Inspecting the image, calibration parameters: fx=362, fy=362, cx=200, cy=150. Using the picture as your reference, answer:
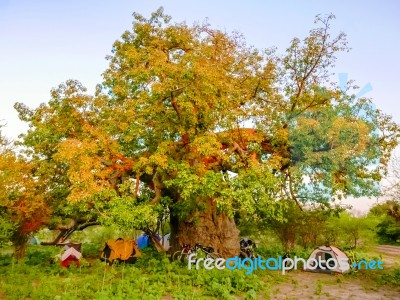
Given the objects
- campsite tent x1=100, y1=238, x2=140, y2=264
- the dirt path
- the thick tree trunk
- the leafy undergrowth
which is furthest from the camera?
the thick tree trunk

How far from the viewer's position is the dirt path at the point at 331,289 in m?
12.0

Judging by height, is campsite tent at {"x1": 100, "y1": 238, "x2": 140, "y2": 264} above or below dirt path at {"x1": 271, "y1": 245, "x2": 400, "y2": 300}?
above

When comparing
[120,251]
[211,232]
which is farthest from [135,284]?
[211,232]

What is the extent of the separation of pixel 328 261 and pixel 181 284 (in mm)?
8059

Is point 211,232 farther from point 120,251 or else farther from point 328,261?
point 328,261

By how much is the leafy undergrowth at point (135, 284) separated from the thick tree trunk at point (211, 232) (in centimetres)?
317

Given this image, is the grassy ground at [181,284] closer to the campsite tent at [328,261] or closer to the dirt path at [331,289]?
the dirt path at [331,289]

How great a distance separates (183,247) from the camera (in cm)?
1816

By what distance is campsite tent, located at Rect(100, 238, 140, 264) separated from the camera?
58.9 ft

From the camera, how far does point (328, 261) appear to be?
16.9 metres

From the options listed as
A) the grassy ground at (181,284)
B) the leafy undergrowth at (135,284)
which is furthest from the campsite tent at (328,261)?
the leafy undergrowth at (135,284)

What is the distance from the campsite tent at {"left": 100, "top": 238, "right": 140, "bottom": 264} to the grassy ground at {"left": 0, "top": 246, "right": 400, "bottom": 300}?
5.59ft

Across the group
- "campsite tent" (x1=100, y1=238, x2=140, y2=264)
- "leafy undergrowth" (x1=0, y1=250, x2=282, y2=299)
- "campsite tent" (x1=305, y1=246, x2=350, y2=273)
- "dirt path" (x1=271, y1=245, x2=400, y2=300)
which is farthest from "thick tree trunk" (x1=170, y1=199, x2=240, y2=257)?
"campsite tent" (x1=305, y1=246, x2=350, y2=273)

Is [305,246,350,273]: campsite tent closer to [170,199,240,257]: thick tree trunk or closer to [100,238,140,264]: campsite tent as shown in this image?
[170,199,240,257]: thick tree trunk
